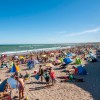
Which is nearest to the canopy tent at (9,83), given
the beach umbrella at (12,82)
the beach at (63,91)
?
the beach umbrella at (12,82)

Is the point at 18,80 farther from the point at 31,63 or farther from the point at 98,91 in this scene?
the point at 31,63

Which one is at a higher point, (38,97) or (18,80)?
(18,80)

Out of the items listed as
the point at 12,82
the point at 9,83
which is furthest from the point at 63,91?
A: the point at 9,83

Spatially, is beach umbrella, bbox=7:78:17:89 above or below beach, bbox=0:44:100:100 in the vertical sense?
above

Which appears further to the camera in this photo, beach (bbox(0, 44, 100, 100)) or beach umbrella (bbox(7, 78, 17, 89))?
beach (bbox(0, 44, 100, 100))

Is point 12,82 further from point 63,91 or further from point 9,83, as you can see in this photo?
point 63,91

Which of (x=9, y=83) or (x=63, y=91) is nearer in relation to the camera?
(x=9, y=83)

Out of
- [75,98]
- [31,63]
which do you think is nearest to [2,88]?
[75,98]

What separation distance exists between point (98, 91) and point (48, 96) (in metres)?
3.53

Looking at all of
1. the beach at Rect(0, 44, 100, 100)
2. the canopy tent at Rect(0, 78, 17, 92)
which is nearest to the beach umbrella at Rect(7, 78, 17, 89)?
the canopy tent at Rect(0, 78, 17, 92)

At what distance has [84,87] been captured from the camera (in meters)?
13.4

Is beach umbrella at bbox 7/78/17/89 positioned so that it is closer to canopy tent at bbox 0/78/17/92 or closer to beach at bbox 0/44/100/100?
canopy tent at bbox 0/78/17/92

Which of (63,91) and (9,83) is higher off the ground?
(9,83)

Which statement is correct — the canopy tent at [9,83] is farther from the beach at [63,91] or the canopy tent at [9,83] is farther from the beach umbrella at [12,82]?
the beach at [63,91]
